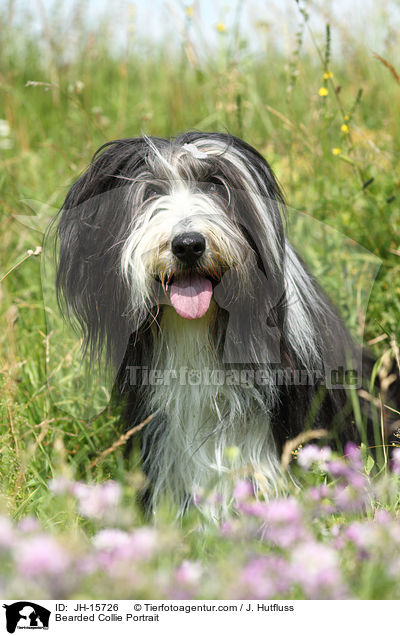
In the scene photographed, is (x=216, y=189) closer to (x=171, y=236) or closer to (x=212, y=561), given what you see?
(x=171, y=236)

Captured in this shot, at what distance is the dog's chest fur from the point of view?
2307mm

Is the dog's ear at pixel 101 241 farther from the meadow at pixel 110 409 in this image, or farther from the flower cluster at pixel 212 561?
the flower cluster at pixel 212 561

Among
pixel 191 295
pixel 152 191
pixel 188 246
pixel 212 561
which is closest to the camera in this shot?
pixel 212 561

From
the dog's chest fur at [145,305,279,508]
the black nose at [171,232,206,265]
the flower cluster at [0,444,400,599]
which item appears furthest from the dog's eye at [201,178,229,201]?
the flower cluster at [0,444,400,599]

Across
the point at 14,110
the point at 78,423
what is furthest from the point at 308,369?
the point at 14,110

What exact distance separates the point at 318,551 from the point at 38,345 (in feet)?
7.27

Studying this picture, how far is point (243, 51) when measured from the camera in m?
4.29

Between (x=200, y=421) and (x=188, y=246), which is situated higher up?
(x=188, y=246)

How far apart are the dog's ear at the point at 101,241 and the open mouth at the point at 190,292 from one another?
18 centimetres

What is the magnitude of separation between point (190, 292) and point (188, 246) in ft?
0.58
